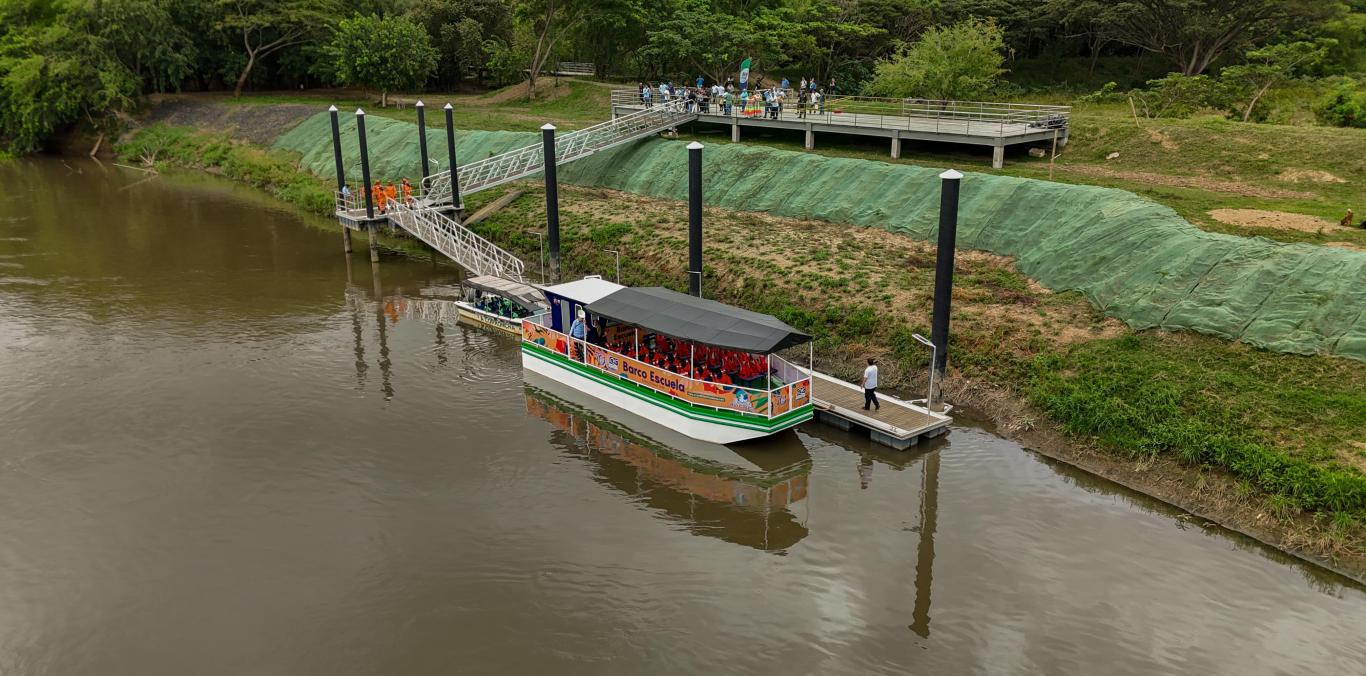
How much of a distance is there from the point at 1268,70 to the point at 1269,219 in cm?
2170

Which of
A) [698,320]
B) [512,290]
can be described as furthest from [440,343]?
[698,320]

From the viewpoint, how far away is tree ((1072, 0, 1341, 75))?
177ft

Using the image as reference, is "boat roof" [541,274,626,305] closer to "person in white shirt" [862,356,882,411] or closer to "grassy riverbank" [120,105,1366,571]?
"grassy riverbank" [120,105,1366,571]

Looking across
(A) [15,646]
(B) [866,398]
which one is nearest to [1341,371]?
(B) [866,398]

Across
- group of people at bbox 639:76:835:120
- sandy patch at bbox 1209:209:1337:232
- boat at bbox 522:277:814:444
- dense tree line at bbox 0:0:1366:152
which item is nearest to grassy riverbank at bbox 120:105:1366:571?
boat at bbox 522:277:814:444

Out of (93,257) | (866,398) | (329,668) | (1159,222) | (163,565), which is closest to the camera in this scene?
(329,668)

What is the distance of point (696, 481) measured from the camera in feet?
67.8

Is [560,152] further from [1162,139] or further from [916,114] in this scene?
[1162,139]

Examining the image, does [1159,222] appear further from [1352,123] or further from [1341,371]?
[1352,123]

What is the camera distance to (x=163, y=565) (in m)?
16.9

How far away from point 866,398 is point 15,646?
17523 mm

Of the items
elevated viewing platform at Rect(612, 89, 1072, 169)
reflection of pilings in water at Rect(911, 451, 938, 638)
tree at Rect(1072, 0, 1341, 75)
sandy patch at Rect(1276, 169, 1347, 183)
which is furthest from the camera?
tree at Rect(1072, 0, 1341, 75)

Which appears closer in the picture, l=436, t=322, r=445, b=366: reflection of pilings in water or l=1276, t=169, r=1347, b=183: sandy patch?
l=436, t=322, r=445, b=366: reflection of pilings in water

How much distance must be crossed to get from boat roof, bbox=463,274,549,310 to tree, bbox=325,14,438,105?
3888cm
